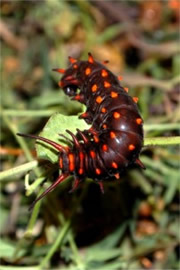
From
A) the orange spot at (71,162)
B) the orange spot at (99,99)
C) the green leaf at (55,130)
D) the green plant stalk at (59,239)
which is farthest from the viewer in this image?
the green plant stalk at (59,239)

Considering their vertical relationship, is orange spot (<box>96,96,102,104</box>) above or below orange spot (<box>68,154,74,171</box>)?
above

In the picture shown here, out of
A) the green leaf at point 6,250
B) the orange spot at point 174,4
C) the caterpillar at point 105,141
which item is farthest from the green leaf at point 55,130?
the orange spot at point 174,4

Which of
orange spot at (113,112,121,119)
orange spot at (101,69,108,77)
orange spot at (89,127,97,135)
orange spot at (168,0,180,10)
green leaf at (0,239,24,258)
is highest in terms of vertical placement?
orange spot at (168,0,180,10)

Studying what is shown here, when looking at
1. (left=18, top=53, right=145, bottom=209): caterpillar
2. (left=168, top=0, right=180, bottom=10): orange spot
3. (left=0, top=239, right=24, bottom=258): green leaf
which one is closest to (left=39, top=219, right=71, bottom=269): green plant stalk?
(left=0, top=239, right=24, bottom=258): green leaf

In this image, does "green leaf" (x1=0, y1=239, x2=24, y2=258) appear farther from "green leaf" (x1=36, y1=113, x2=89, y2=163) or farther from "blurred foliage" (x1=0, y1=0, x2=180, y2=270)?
"green leaf" (x1=36, y1=113, x2=89, y2=163)

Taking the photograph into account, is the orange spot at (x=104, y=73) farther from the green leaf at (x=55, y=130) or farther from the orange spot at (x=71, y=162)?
the orange spot at (x=71, y=162)

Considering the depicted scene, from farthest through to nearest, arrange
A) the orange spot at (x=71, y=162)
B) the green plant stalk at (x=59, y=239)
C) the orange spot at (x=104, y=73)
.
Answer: the green plant stalk at (x=59, y=239) → the orange spot at (x=104, y=73) → the orange spot at (x=71, y=162)
